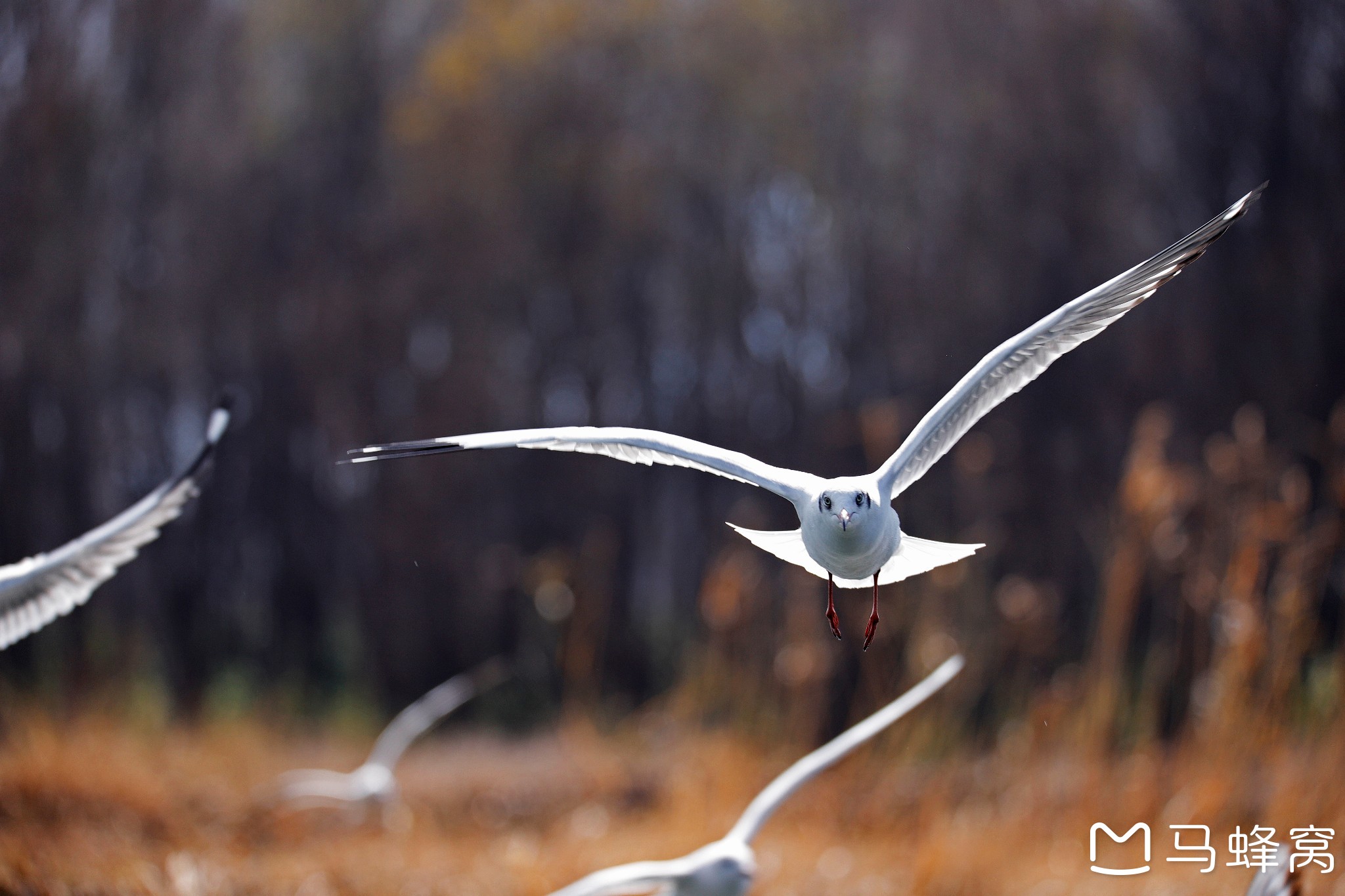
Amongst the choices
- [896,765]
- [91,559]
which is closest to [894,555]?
[91,559]

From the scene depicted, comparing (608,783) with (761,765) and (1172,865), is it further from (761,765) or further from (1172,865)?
(1172,865)

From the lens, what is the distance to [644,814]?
5012 millimetres

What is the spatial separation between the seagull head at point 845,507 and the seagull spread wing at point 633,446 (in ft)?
0.44

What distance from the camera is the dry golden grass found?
3.70 meters

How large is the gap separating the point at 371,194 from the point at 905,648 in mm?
5574

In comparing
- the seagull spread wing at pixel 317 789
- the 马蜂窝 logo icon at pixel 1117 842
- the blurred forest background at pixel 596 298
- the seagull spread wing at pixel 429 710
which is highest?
the blurred forest background at pixel 596 298

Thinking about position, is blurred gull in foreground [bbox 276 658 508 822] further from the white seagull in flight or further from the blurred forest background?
the white seagull in flight

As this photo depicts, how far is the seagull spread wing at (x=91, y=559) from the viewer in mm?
3020

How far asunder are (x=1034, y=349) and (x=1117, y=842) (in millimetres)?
2392

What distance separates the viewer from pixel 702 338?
8352mm

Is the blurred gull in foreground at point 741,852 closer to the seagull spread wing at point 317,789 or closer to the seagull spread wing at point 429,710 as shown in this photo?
the seagull spread wing at point 317,789

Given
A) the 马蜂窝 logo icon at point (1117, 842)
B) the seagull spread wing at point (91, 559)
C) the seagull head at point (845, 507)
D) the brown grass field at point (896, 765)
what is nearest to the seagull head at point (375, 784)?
the brown grass field at point (896, 765)

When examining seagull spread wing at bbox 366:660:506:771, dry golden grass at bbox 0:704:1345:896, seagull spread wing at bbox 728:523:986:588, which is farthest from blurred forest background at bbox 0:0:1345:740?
Result: seagull spread wing at bbox 728:523:986:588

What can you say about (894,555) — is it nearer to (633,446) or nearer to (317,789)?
(633,446)
